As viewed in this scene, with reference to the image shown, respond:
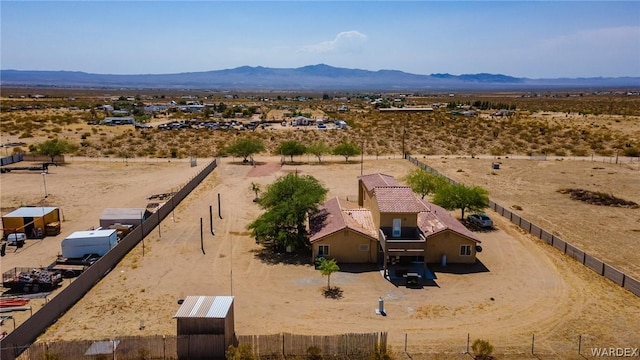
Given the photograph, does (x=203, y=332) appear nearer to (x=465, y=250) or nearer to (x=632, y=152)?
(x=465, y=250)

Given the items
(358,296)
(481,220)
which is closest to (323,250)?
(358,296)

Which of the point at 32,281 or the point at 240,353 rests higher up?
the point at 240,353

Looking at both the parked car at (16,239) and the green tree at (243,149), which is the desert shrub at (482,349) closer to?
the parked car at (16,239)

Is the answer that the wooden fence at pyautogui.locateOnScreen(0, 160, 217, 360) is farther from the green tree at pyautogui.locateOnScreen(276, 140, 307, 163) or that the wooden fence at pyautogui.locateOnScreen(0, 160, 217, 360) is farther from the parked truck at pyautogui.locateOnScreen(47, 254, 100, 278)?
the green tree at pyautogui.locateOnScreen(276, 140, 307, 163)

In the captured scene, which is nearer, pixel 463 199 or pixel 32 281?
pixel 32 281

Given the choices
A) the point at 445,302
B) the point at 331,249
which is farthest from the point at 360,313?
the point at 331,249
